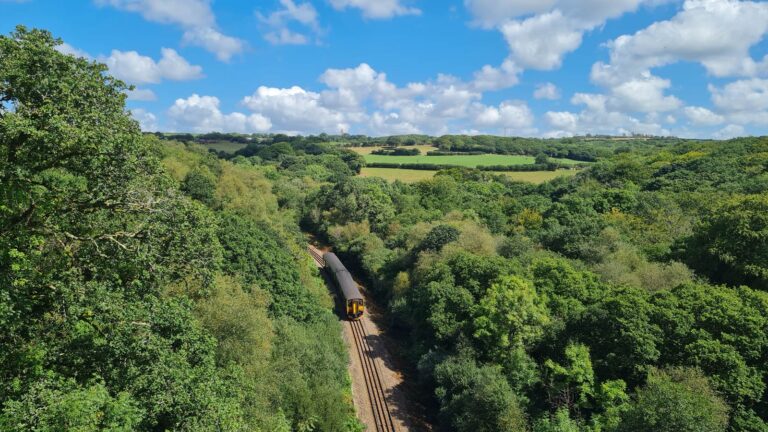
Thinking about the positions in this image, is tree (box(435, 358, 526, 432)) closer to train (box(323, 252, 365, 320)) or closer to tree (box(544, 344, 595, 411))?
tree (box(544, 344, 595, 411))

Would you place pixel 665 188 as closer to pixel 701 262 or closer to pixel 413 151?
pixel 701 262

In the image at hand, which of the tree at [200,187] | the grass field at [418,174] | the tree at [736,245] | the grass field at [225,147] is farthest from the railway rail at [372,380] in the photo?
the grass field at [225,147]

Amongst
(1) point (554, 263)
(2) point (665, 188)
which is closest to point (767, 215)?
(1) point (554, 263)

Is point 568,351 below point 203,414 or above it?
below

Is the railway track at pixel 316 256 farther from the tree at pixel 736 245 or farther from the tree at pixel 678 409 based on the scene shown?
the tree at pixel 678 409

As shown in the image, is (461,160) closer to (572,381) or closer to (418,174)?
(418,174)
